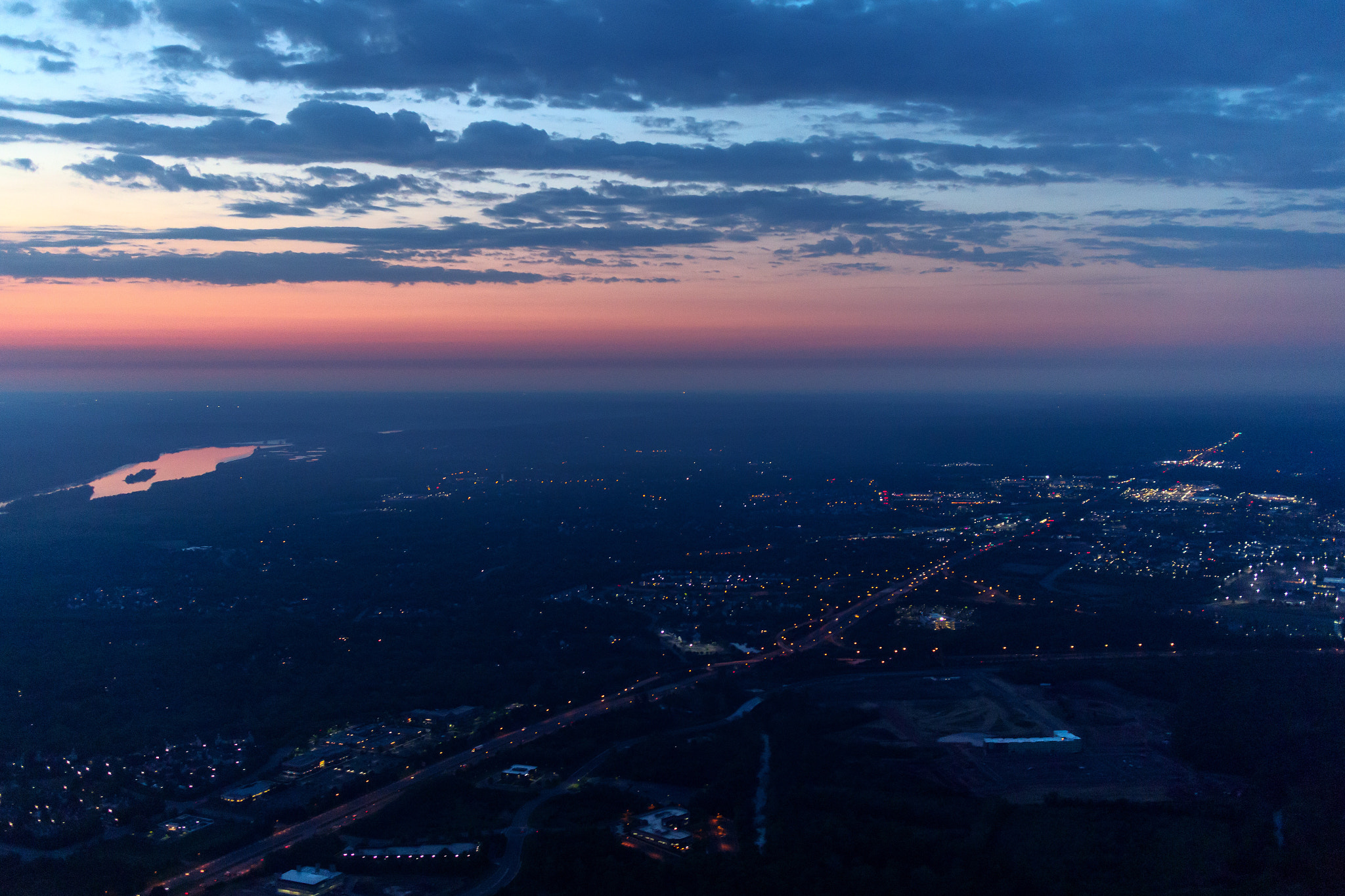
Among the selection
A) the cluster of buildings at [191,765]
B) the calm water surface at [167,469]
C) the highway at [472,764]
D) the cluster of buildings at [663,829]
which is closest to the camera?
the highway at [472,764]

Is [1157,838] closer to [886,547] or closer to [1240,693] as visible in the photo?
[1240,693]

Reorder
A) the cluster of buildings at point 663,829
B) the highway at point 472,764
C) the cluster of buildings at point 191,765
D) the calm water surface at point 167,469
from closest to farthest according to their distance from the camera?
the highway at point 472,764 < the cluster of buildings at point 663,829 < the cluster of buildings at point 191,765 < the calm water surface at point 167,469

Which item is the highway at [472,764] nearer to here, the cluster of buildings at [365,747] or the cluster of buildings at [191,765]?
the cluster of buildings at [365,747]

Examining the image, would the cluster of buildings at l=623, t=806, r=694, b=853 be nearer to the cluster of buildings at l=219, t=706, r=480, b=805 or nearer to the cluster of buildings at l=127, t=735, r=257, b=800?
the cluster of buildings at l=219, t=706, r=480, b=805

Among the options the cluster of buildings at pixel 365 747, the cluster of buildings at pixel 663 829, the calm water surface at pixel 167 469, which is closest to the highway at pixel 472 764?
the cluster of buildings at pixel 365 747

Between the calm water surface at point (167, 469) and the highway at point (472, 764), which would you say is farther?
the calm water surface at point (167, 469)

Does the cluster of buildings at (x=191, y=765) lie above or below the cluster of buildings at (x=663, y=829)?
below

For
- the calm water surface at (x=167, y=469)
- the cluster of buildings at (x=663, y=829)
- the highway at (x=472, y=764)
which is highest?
the calm water surface at (x=167, y=469)

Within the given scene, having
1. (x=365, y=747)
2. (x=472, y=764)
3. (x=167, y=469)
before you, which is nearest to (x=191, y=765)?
(x=365, y=747)
